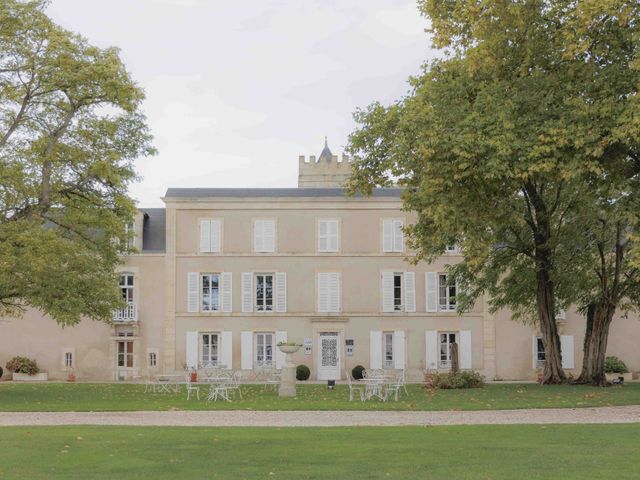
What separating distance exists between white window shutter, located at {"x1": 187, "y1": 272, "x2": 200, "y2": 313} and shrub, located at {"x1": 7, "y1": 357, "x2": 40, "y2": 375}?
233 inches

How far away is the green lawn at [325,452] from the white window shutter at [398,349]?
21.2 m

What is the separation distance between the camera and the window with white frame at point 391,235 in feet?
115

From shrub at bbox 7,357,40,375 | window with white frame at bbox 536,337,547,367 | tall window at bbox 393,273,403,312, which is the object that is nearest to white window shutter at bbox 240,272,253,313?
tall window at bbox 393,273,403,312

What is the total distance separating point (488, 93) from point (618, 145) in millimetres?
2656

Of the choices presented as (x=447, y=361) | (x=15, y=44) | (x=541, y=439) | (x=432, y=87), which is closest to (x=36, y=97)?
(x=15, y=44)

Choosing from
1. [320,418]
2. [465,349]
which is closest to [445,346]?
[465,349]

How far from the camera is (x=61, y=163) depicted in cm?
2317

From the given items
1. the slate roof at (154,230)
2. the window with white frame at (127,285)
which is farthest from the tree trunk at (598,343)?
the window with white frame at (127,285)

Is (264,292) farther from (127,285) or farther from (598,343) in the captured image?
(598,343)

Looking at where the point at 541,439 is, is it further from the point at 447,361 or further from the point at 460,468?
the point at 447,361

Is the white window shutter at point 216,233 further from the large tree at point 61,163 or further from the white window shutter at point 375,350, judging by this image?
the large tree at point 61,163

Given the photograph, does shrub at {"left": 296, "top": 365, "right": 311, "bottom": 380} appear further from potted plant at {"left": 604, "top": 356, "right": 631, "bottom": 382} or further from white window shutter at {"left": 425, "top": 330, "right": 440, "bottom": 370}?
potted plant at {"left": 604, "top": 356, "right": 631, "bottom": 382}

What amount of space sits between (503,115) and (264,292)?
19.3 meters

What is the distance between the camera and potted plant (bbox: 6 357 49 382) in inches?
1331
